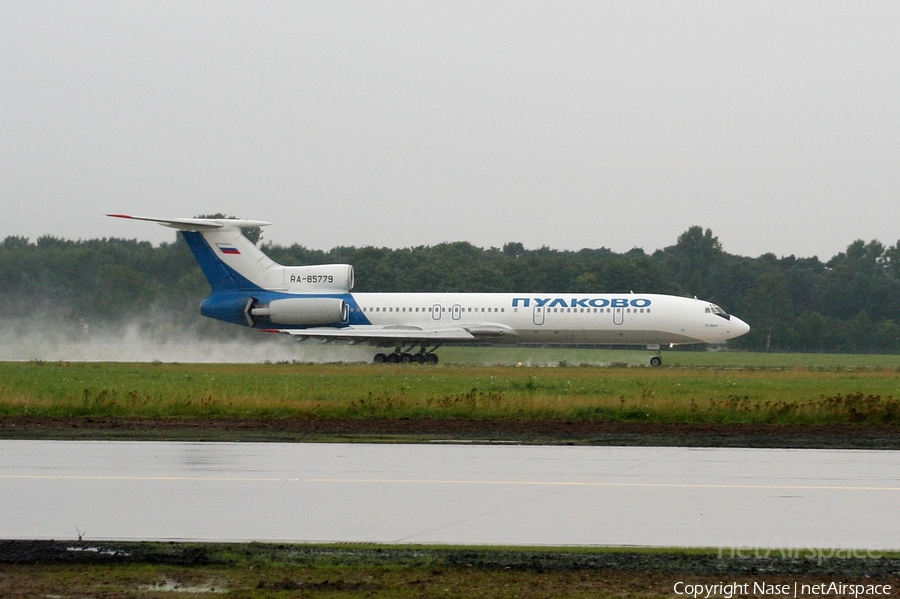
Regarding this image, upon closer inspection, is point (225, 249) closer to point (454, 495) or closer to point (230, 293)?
point (230, 293)

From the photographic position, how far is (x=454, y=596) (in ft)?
24.6

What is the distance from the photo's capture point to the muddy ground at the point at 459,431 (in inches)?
667

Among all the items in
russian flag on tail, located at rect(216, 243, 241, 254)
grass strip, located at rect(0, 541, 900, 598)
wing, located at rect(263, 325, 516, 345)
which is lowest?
grass strip, located at rect(0, 541, 900, 598)

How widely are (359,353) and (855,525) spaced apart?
1712 inches

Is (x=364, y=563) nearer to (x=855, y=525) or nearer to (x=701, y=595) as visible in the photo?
(x=701, y=595)

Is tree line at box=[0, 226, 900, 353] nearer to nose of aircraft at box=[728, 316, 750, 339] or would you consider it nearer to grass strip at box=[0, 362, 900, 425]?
grass strip at box=[0, 362, 900, 425]

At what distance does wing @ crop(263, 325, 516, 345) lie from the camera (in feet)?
141

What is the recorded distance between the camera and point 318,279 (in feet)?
146

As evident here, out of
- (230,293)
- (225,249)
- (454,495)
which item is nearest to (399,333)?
(230,293)

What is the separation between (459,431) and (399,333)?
2489 cm

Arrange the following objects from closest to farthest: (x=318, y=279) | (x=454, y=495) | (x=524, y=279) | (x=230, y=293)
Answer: (x=454, y=495), (x=230, y=293), (x=318, y=279), (x=524, y=279)

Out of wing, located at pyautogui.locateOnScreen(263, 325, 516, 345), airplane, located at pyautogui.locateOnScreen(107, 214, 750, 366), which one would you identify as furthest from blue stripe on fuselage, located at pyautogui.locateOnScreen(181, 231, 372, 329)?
wing, located at pyautogui.locateOnScreen(263, 325, 516, 345)

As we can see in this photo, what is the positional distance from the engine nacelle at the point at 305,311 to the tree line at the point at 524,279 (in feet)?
48.3

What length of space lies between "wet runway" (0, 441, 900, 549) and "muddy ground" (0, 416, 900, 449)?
124 cm
